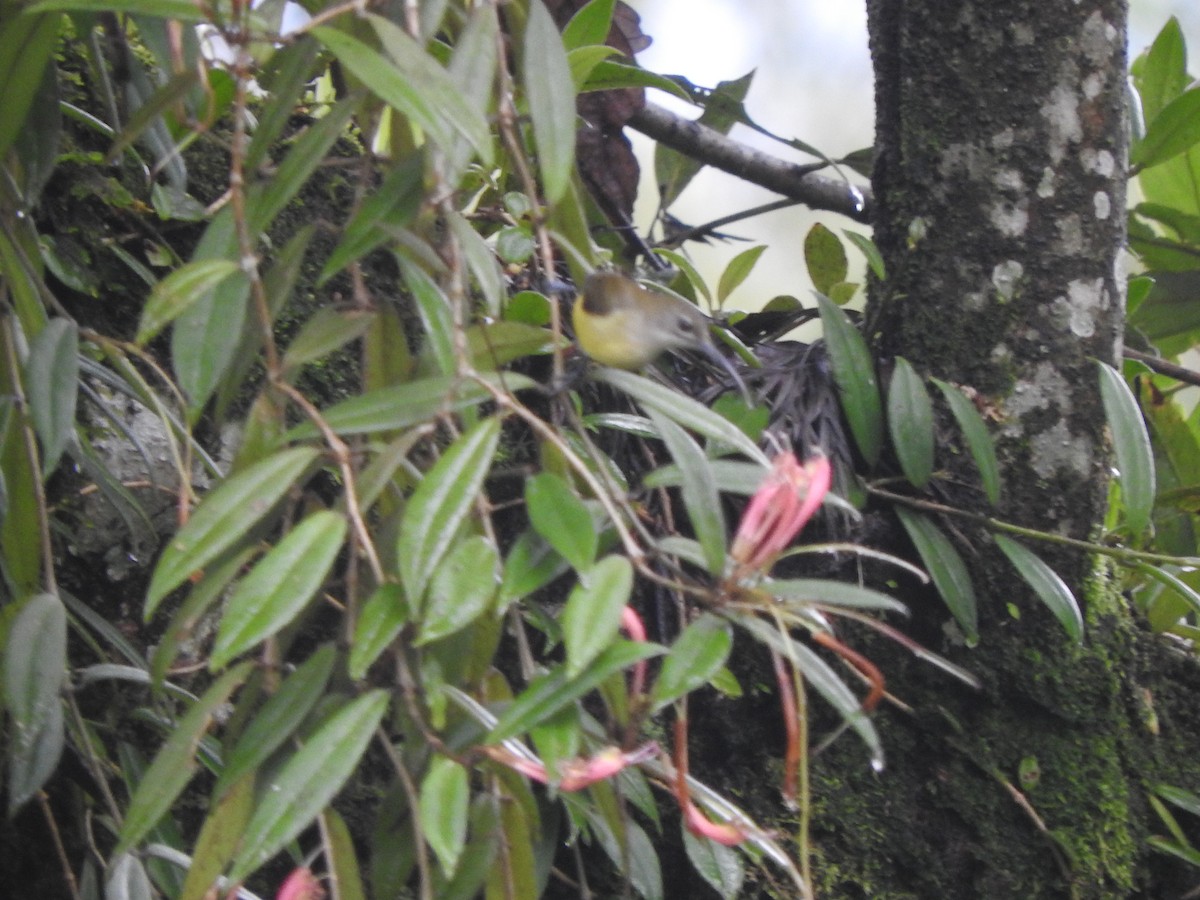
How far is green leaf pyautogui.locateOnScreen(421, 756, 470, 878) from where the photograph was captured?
0.58m

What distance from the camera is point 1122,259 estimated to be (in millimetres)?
1288

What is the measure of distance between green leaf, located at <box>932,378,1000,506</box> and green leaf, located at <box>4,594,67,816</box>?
83 cm

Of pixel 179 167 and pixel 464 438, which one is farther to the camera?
pixel 179 167

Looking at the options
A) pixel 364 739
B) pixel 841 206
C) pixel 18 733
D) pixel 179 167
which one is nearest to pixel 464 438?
pixel 364 739

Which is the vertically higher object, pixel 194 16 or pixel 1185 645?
pixel 194 16

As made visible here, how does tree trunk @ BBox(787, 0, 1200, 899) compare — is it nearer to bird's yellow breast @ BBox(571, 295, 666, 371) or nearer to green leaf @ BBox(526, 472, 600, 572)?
bird's yellow breast @ BBox(571, 295, 666, 371)

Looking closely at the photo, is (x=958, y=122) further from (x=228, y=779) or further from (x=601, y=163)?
(x=228, y=779)

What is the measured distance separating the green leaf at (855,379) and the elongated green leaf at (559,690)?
0.70 metres

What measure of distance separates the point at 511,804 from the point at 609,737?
0.07 meters

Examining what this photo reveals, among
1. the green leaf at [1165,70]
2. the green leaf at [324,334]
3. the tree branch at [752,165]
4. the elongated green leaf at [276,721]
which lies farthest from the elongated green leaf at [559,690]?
the green leaf at [1165,70]

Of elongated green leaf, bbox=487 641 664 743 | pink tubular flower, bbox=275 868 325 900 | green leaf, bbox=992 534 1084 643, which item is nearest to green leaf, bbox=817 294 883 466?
green leaf, bbox=992 534 1084 643

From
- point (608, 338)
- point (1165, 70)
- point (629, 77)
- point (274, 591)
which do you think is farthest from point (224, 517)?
point (1165, 70)

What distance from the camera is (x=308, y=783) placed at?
61 centimetres

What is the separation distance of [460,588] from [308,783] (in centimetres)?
13
